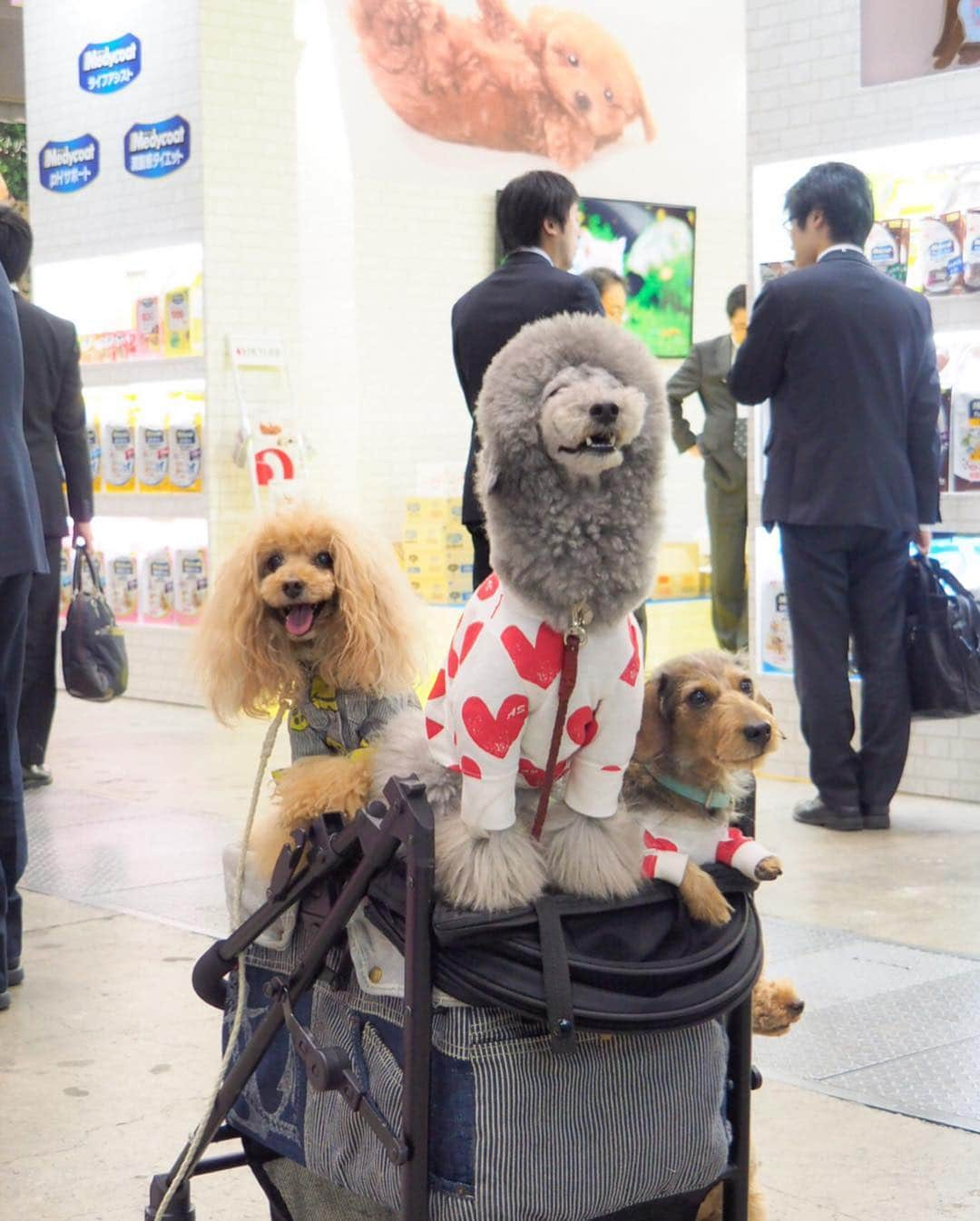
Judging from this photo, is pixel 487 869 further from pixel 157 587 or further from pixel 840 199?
pixel 157 587

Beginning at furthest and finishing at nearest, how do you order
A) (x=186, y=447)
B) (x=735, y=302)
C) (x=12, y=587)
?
(x=186, y=447) → (x=735, y=302) → (x=12, y=587)

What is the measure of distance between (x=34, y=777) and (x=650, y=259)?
19.5 ft

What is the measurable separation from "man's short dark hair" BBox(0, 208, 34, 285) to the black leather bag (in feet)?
7.93

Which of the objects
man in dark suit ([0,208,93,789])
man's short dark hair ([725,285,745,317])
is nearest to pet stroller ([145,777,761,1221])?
man in dark suit ([0,208,93,789])

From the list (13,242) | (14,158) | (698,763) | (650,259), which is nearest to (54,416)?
(13,242)

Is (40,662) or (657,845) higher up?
(657,845)

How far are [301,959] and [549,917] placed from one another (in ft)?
1.16

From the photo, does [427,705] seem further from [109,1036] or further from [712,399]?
[712,399]

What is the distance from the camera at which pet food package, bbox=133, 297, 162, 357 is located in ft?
25.0

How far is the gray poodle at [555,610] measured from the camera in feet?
5.43

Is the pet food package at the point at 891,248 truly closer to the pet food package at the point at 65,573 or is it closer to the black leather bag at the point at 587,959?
the black leather bag at the point at 587,959

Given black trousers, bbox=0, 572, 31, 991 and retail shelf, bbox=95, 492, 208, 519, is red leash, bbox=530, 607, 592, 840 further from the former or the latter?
retail shelf, bbox=95, 492, 208, 519

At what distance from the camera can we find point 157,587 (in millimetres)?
7688

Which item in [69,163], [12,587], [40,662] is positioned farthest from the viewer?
[69,163]
